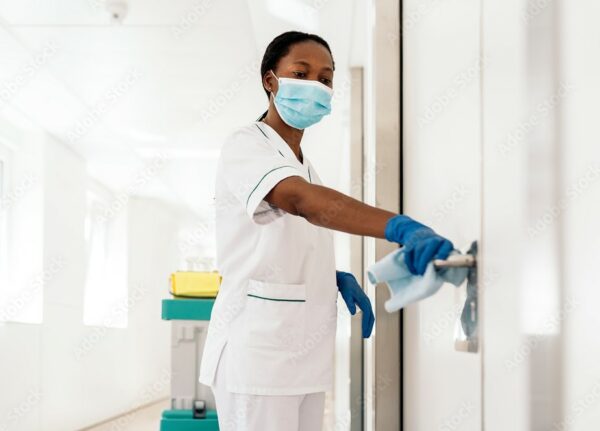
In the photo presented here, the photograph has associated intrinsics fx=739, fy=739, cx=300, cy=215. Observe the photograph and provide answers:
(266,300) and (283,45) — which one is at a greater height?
(283,45)

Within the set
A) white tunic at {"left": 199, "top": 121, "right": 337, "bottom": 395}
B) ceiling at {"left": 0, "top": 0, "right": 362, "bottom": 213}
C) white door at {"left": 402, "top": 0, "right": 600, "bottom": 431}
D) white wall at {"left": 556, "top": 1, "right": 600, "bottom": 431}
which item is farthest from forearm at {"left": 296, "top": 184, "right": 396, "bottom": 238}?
ceiling at {"left": 0, "top": 0, "right": 362, "bottom": 213}

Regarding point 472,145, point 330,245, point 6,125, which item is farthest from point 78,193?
point 472,145

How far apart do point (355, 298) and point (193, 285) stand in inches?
67.3

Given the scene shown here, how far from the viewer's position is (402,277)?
0.98 metres

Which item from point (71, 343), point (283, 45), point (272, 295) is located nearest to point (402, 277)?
point (272, 295)

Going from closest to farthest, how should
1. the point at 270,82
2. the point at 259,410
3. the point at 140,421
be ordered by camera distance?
the point at 259,410 → the point at 270,82 → the point at 140,421

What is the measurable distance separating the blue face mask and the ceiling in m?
1.30

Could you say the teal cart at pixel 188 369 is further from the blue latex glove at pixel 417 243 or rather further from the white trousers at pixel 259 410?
the blue latex glove at pixel 417 243

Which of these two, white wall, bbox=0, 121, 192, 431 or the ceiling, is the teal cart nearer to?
the ceiling

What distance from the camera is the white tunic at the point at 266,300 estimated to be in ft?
4.88

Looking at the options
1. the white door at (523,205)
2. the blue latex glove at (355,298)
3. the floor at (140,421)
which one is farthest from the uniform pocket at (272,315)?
the floor at (140,421)

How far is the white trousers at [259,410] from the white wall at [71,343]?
10.7 ft

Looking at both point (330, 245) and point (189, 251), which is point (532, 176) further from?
point (189, 251)

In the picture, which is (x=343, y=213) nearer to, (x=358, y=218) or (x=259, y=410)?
(x=358, y=218)
